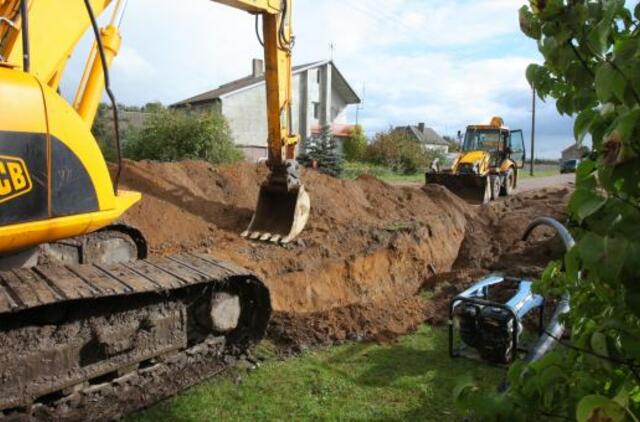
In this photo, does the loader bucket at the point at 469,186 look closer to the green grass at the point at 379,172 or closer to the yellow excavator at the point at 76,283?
the green grass at the point at 379,172

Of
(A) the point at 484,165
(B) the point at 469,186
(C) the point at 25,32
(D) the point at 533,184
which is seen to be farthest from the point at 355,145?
(C) the point at 25,32

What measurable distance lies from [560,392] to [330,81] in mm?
36977

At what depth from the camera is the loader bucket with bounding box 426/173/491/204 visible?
16.2 meters

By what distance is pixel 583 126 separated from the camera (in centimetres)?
114

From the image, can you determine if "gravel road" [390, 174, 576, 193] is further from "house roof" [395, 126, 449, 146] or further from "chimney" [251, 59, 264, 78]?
"house roof" [395, 126, 449, 146]

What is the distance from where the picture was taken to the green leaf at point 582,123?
1124 mm

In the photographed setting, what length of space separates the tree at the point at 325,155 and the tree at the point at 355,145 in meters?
10.2

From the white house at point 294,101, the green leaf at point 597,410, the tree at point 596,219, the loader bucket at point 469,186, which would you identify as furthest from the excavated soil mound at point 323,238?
the white house at point 294,101

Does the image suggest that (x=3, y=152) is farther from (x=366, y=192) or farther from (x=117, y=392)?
(x=366, y=192)

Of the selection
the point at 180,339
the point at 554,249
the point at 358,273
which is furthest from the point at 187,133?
the point at 180,339

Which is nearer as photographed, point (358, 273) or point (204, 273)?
point (204, 273)

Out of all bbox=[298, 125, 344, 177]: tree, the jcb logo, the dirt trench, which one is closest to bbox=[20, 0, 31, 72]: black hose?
the jcb logo

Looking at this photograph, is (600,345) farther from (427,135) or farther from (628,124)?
(427,135)

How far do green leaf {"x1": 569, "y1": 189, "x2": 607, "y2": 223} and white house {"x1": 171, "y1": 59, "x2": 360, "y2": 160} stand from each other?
26440 mm
